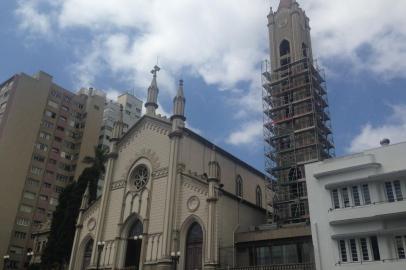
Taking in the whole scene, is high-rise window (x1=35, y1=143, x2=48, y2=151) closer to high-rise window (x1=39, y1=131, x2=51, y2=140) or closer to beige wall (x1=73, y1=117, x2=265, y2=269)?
high-rise window (x1=39, y1=131, x2=51, y2=140)

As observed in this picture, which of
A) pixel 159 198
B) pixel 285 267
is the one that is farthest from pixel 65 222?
pixel 285 267

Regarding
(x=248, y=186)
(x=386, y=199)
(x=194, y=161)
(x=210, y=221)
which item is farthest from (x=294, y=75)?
(x=386, y=199)

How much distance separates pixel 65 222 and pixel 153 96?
53.6 feet

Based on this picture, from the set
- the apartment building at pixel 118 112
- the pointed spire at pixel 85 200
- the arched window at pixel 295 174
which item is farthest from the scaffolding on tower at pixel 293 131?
the apartment building at pixel 118 112

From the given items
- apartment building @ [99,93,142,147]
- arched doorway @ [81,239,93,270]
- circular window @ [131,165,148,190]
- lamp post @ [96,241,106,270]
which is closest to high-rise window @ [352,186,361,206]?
circular window @ [131,165,148,190]

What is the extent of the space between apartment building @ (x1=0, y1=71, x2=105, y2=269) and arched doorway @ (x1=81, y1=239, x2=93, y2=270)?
77.7 ft

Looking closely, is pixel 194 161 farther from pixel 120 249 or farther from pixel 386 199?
pixel 386 199

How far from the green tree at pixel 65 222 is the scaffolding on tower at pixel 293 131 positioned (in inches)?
794

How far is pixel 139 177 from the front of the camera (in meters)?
40.0

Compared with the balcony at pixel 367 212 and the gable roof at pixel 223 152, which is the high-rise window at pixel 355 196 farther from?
the gable roof at pixel 223 152

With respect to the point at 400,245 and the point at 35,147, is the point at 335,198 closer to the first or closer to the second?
the point at 400,245

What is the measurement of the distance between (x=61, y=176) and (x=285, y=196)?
41968mm

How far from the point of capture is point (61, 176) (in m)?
69.9

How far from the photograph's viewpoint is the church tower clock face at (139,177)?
39094mm
